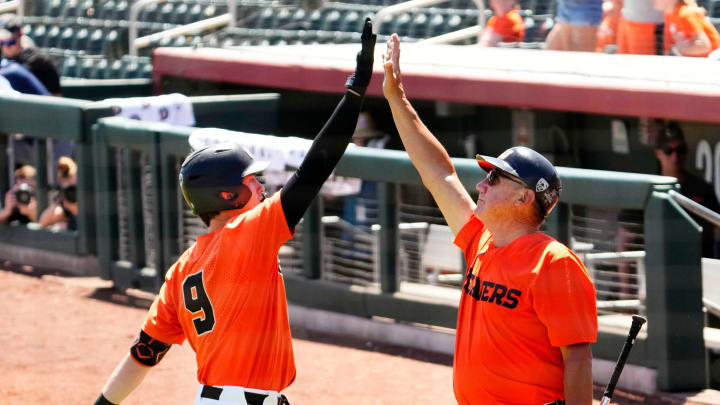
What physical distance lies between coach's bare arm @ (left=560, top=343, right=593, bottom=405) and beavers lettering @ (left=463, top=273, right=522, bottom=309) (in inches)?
6.9

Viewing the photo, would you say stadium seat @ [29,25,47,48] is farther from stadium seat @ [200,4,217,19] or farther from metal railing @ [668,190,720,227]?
metal railing @ [668,190,720,227]

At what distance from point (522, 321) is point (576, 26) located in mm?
4868

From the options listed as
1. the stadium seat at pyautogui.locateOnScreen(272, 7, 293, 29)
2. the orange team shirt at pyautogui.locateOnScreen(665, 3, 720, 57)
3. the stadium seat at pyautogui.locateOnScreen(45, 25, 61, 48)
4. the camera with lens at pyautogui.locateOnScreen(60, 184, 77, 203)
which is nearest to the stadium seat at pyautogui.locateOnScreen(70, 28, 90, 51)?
the stadium seat at pyautogui.locateOnScreen(45, 25, 61, 48)

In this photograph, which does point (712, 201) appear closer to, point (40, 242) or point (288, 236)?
point (288, 236)

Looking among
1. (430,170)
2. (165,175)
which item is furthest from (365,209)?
(430,170)

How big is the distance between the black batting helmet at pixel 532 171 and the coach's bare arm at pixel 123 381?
1.10m

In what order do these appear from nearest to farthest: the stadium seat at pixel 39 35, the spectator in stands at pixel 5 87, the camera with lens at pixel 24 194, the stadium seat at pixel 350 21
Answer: the camera with lens at pixel 24 194
the spectator in stands at pixel 5 87
the stadium seat at pixel 350 21
the stadium seat at pixel 39 35

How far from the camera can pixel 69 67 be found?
12.4 metres

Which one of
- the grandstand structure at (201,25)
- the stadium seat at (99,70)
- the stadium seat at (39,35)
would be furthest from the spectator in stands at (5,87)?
the stadium seat at (39,35)

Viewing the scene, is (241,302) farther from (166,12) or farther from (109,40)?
(166,12)

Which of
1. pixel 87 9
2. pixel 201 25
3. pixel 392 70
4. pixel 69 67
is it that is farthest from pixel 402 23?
pixel 392 70

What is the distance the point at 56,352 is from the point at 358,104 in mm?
3816

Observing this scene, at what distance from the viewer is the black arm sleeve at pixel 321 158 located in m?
3.02

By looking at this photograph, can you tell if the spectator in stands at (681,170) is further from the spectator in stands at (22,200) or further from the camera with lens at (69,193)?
the spectator in stands at (22,200)
